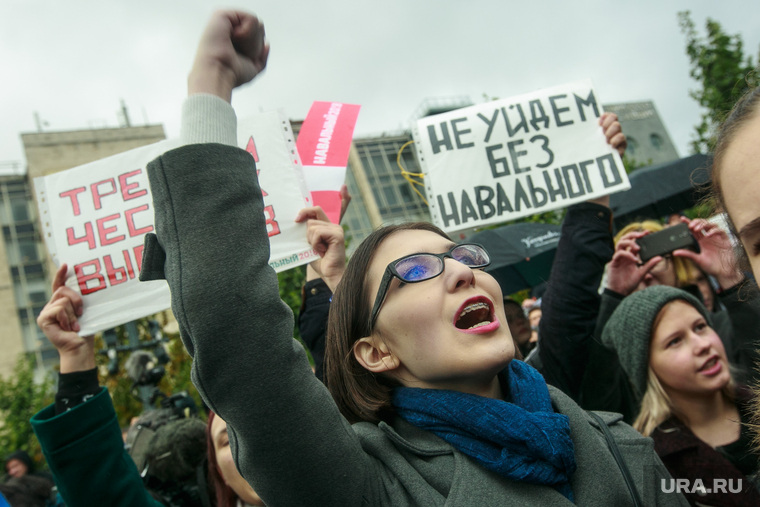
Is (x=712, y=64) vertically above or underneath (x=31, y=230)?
underneath

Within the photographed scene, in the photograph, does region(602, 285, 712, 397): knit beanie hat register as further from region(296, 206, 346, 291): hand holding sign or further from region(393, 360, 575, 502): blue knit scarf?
region(296, 206, 346, 291): hand holding sign

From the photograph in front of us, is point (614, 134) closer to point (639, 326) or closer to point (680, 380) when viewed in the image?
point (639, 326)

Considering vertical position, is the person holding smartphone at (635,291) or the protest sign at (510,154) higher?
the protest sign at (510,154)

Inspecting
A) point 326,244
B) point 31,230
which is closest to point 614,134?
point 326,244

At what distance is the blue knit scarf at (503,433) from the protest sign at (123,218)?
135 centimetres

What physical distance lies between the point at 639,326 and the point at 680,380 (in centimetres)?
26

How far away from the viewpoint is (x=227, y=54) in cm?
122

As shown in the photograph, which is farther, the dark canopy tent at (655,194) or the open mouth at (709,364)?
the dark canopy tent at (655,194)

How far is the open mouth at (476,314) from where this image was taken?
56.5 inches

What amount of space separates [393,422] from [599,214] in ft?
4.66

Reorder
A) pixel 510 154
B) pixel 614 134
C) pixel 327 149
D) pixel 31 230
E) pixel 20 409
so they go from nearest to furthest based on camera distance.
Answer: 1. pixel 327 149
2. pixel 614 134
3. pixel 510 154
4. pixel 20 409
5. pixel 31 230

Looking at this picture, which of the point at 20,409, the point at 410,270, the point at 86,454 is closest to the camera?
the point at 410,270

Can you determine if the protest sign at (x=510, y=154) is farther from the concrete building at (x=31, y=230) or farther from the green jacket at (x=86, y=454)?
the concrete building at (x=31, y=230)

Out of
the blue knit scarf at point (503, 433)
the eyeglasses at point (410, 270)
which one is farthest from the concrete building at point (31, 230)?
the blue knit scarf at point (503, 433)
